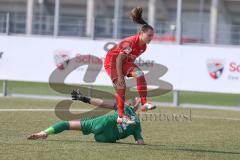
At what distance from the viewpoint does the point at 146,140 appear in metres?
12.3

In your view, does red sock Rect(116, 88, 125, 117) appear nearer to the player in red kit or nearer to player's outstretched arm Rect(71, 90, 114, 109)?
the player in red kit

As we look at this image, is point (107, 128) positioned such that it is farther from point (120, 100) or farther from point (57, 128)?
point (57, 128)

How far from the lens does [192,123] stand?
15820 mm

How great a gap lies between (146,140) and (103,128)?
4.00ft

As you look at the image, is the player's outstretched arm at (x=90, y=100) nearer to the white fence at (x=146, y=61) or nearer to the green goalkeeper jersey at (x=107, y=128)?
the green goalkeeper jersey at (x=107, y=128)

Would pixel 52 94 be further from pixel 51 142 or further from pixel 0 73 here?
pixel 51 142

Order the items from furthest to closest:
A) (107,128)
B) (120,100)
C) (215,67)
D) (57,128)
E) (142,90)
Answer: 1. (215,67)
2. (142,90)
3. (120,100)
4. (107,128)
5. (57,128)

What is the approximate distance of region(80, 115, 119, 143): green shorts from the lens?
1127 cm

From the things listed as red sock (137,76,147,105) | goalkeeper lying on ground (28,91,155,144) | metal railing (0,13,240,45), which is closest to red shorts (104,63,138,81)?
red sock (137,76,147,105)

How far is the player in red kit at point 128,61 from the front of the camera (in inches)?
450

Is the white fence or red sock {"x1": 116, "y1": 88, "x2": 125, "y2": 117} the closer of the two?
red sock {"x1": 116, "y1": 88, "x2": 125, "y2": 117}

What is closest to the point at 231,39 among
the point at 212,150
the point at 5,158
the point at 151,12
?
the point at 212,150

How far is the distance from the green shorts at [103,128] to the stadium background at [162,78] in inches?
8.2

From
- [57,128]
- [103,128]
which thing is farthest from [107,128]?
[57,128]
